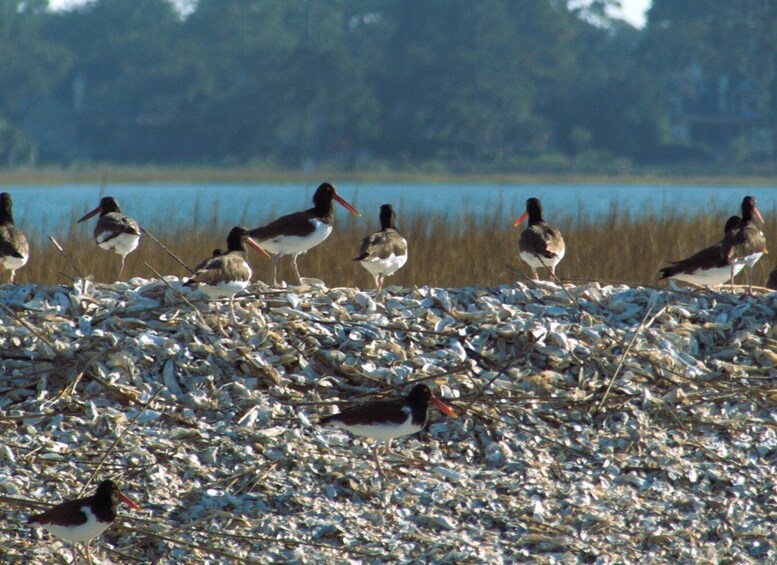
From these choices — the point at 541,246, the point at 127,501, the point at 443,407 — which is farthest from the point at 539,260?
the point at 127,501

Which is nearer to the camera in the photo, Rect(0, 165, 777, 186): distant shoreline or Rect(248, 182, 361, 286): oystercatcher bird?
Rect(248, 182, 361, 286): oystercatcher bird

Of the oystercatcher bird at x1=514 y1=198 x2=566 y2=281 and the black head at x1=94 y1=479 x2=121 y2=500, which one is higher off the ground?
the oystercatcher bird at x1=514 y1=198 x2=566 y2=281

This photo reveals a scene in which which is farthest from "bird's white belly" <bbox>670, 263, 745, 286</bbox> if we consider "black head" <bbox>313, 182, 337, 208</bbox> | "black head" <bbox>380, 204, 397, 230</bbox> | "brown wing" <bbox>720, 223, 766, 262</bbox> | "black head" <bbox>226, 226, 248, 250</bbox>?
"black head" <bbox>226, 226, 248, 250</bbox>

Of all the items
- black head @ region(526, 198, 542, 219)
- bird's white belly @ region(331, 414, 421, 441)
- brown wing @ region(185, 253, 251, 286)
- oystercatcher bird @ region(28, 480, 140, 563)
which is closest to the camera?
oystercatcher bird @ region(28, 480, 140, 563)

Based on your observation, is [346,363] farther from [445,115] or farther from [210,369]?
[445,115]

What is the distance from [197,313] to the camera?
801 cm

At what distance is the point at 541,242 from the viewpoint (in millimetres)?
9867

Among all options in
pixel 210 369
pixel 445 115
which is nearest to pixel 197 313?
pixel 210 369

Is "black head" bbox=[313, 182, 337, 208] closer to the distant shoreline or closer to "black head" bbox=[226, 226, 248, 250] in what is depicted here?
"black head" bbox=[226, 226, 248, 250]

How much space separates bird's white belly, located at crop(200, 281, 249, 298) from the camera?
307 inches

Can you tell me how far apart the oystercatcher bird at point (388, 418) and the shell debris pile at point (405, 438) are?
29cm

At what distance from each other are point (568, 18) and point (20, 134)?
124 ft

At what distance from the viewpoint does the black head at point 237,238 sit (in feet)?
29.4

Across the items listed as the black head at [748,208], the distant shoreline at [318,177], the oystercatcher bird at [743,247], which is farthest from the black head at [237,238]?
the distant shoreline at [318,177]
